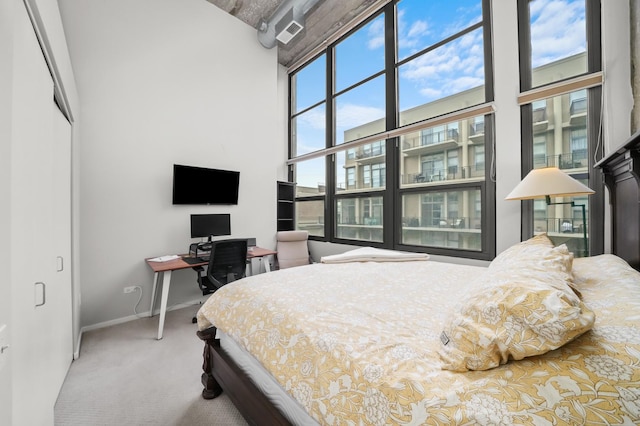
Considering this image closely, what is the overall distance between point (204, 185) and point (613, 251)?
3.92 meters

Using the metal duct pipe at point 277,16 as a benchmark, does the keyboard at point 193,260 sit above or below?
below

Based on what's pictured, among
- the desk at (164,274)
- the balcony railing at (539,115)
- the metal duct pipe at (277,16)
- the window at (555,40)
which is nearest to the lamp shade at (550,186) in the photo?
the balcony railing at (539,115)

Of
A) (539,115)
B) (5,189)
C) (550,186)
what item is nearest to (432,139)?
(539,115)

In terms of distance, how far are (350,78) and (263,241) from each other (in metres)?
2.99

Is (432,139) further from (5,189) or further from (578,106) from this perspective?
(5,189)

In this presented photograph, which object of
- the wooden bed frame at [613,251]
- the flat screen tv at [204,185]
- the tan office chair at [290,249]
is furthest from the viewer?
the tan office chair at [290,249]

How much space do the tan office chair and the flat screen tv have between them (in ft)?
3.09

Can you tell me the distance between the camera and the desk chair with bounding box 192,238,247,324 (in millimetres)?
2742

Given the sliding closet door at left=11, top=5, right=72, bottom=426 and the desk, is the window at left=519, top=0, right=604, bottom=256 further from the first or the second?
the sliding closet door at left=11, top=5, right=72, bottom=426

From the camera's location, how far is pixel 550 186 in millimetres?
1732

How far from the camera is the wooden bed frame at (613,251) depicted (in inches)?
46.7

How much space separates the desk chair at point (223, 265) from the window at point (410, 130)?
182 centimetres

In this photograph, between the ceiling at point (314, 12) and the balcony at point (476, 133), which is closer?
the balcony at point (476, 133)

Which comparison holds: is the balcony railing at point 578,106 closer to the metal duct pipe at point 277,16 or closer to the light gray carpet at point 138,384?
the metal duct pipe at point 277,16
